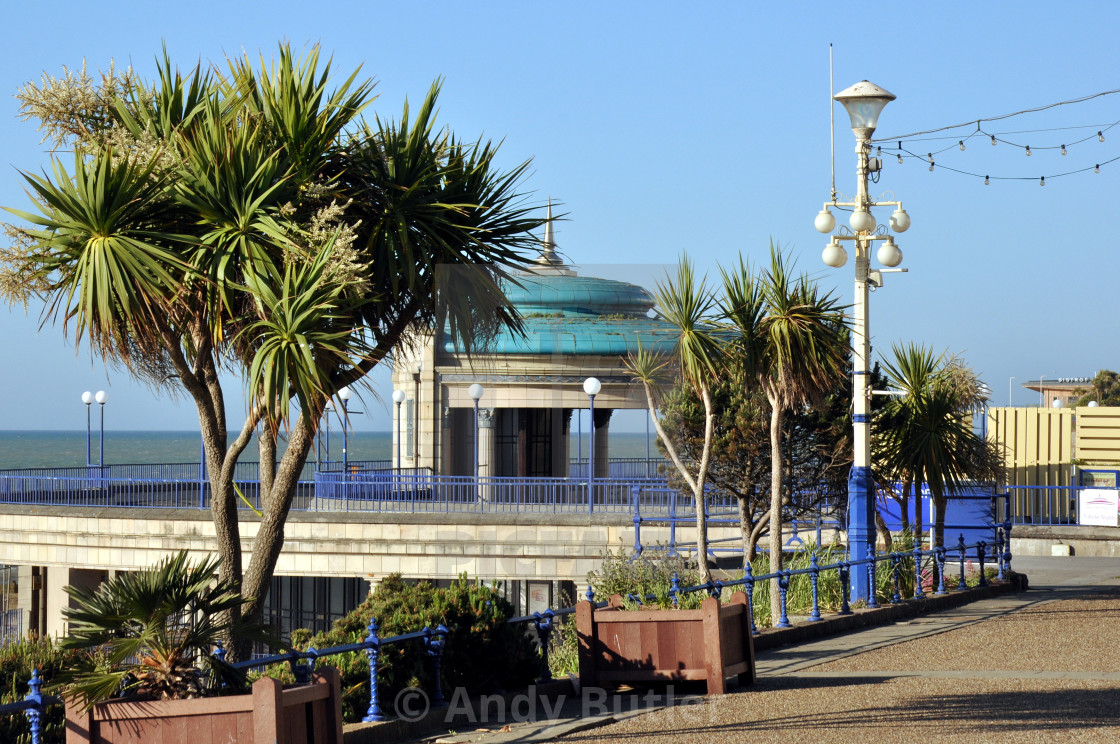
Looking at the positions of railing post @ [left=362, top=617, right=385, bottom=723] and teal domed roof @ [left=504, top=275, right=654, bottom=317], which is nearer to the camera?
railing post @ [left=362, top=617, right=385, bottom=723]

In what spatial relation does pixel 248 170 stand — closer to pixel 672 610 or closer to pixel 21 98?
pixel 21 98

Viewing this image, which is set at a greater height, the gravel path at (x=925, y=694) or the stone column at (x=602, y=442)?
the stone column at (x=602, y=442)

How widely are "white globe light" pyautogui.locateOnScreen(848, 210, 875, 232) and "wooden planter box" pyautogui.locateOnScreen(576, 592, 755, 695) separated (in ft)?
24.1

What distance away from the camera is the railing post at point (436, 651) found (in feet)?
29.6

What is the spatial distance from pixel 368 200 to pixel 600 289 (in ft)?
64.8

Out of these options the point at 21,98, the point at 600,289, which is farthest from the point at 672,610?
the point at 600,289

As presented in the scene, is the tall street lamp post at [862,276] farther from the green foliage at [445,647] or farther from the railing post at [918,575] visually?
the green foliage at [445,647]

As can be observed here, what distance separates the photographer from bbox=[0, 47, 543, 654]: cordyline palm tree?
8195mm

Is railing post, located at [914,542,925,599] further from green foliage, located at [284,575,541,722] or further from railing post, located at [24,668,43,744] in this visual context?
railing post, located at [24,668,43,744]

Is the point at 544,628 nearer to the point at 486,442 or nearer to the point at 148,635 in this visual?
the point at 148,635

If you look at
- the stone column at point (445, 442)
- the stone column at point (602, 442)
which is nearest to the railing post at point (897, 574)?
the stone column at point (602, 442)

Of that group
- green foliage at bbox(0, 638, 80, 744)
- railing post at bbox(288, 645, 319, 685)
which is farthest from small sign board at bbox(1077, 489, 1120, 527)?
railing post at bbox(288, 645, 319, 685)

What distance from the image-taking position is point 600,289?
95.9ft

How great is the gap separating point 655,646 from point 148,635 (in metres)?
4.48
